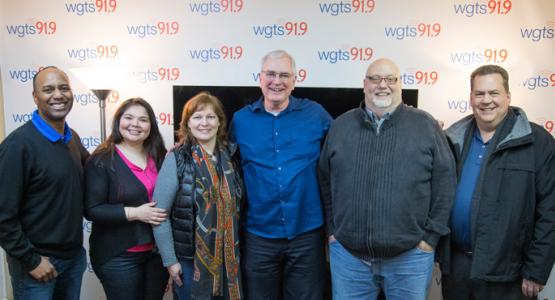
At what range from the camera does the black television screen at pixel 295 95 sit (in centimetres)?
279

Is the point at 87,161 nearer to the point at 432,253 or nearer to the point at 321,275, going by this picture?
the point at 321,275

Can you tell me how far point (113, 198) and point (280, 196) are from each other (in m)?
0.79

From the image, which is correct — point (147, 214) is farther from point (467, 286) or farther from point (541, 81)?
point (541, 81)

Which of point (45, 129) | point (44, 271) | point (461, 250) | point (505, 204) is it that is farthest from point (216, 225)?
point (505, 204)

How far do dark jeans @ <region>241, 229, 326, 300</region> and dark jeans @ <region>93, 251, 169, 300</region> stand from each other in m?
0.44

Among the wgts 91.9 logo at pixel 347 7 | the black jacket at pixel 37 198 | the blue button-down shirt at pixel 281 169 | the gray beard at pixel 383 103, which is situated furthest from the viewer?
the wgts 91.9 logo at pixel 347 7

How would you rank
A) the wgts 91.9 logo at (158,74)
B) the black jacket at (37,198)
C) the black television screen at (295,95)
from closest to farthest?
the black jacket at (37,198) < the black television screen at (295,95) < the wgts 91.9 logo at (158,74)

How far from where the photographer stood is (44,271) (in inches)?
68.2

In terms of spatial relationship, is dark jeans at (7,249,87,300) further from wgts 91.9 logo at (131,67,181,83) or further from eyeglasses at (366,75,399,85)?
eyeglasses at (366,75,399,85)

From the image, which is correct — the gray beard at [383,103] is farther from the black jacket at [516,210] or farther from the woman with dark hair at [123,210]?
the woman with dark hair at [123,210]

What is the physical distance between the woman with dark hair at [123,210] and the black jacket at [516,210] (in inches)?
56.7

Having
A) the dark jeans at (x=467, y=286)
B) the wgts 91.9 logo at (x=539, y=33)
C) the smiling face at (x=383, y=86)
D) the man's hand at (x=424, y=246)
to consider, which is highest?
the wgts 91.9 logo at (x=539, y=33)

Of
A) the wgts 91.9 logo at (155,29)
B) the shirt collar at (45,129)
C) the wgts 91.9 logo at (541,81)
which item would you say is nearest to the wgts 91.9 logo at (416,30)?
the wgts 91.9 logo at (541,81)

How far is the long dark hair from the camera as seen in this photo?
1933mm
